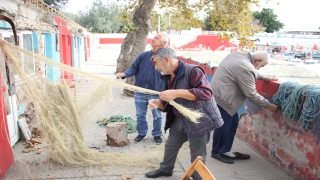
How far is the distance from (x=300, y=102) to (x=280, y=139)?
29.1 inches

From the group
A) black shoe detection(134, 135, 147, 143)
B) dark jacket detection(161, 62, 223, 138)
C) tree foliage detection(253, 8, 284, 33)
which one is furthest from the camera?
tree foliage detection(253, 8, 284, 33)

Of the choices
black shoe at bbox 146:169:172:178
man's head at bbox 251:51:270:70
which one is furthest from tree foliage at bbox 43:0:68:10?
black shoe at bbox 146:169:172:178

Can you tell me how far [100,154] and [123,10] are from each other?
288 inches

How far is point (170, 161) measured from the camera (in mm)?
3834

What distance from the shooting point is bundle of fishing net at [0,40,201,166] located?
11.9 ft

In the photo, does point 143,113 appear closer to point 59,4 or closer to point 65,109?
point 65,109

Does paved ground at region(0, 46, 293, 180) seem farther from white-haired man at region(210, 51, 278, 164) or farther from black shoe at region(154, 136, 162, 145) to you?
white-haired man at region(210, 51, 278, 164)

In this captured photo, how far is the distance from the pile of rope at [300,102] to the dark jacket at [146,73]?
1.91m

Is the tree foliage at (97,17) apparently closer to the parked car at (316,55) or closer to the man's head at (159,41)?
the parked car at (316,55)

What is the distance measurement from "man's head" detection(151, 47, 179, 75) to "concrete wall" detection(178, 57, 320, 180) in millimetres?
1898

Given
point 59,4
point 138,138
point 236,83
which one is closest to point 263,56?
point 236,83

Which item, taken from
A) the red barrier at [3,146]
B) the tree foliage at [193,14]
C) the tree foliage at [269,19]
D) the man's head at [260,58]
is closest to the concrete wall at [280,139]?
the man's head at [260,58]

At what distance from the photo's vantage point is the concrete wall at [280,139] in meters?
3.70

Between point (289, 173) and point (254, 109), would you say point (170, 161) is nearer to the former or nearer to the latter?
point (289, 173)
